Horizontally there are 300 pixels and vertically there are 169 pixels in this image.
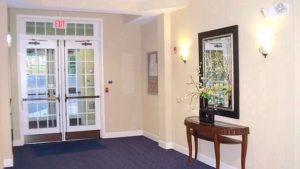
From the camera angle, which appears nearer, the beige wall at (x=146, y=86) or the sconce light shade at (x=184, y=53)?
the sconce light shade at (x=184, y=53)

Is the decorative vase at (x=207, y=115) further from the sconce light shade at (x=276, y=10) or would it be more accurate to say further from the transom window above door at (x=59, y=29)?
the transom window above door at (x=59, y=29)

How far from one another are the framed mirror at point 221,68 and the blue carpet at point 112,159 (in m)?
1.10

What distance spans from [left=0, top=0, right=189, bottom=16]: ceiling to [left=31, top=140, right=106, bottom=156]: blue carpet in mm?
2722

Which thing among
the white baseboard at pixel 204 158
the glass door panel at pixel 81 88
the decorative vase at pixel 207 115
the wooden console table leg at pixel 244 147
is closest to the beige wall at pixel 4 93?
the glass door panel at pixel 81 88

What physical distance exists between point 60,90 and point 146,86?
77.9 inches

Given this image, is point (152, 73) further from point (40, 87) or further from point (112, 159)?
Answer: point (40, 87)

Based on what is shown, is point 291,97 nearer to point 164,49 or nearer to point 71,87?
point 164,49

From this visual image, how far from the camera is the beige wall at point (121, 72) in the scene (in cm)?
744

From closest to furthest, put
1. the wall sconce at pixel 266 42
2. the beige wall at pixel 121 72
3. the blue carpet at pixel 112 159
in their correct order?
the wall sconce at pixel 266 42, the blue carpet at pixel 112 159, the beige wall at pixel 121 72

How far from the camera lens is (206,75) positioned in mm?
5125

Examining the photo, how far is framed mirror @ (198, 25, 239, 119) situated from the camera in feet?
14.6

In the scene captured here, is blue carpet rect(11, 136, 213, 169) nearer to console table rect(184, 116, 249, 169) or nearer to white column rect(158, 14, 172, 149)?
white column rect(158, 14, 172, 149)

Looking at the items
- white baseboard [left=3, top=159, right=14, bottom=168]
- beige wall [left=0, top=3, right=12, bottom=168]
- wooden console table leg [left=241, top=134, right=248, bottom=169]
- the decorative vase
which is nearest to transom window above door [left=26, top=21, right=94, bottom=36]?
beige wall [left=0, top=3, right=12, bottom=168]

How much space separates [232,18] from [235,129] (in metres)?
1.59
